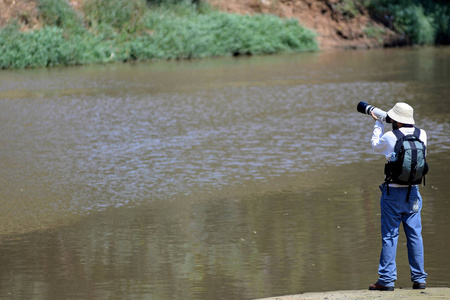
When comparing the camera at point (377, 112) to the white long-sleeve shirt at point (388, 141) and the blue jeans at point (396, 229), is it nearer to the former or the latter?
the white long-sleeve shirt at point (388, 141)

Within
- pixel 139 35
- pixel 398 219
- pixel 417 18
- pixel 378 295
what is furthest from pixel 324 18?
pixel 378 295

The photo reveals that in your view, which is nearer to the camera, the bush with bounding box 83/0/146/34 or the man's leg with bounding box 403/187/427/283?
the man's leg with bounding box 403/187/427/283

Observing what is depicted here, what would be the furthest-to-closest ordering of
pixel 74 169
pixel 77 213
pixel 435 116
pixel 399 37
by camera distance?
pixel 399 37 < pixel 435 116 < pixel 74 169 < pixel 77 213

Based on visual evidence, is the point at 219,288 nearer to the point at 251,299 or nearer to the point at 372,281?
the point at 251,299

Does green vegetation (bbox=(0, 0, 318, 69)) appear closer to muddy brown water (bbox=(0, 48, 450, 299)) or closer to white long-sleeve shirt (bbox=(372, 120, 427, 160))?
muddy brown water (bbox=(0, 48, 450, 299))

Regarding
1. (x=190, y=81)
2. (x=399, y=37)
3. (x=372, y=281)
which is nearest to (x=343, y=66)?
(x=190, y=81)

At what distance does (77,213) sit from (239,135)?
19.3ft

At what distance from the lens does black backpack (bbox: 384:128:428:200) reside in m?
6.23

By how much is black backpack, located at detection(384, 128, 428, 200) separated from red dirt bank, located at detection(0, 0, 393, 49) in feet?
116

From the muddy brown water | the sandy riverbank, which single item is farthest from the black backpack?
the muddy brown water

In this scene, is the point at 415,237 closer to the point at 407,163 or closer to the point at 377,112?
the point at 407,163

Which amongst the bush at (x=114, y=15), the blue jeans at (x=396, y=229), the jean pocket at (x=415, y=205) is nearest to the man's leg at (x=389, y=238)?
the blue jeans at (x=396, y=229)

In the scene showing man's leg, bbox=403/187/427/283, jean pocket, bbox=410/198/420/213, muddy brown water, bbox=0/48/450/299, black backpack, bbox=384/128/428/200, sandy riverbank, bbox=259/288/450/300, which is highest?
black backpack, bbox=384/128/428/200

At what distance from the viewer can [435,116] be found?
16750 millimetres
